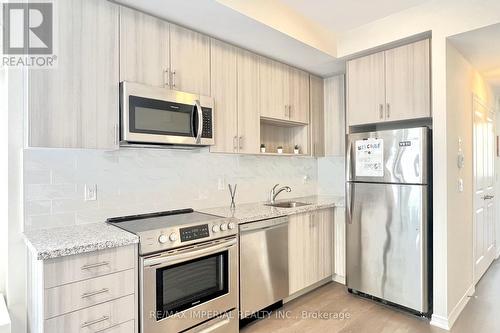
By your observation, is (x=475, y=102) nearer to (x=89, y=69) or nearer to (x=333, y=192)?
(x=333, y=192)

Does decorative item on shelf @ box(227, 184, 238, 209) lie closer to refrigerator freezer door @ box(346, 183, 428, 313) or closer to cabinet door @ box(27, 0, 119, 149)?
refrigerator freezer door @ box(346, 183, 428, 313)

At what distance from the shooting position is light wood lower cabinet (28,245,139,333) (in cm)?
151

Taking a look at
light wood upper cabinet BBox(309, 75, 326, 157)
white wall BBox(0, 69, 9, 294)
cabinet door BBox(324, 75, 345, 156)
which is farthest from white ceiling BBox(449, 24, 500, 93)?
white wall BBox(0, 69, 9, 294)

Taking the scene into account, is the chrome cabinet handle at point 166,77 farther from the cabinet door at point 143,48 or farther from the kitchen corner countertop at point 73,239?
the kitchen corner countertop at point 73,239

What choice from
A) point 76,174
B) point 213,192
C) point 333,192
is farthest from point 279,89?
point 76,174

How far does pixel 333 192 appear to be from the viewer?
158 inches

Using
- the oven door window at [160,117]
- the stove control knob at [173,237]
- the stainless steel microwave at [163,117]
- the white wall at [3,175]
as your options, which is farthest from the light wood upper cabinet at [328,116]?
the white wall at [3,175]

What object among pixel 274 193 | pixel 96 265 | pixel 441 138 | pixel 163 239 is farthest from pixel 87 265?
pixel 441 138

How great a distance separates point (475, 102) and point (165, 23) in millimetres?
3397

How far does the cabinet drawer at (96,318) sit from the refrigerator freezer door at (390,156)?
238 cm

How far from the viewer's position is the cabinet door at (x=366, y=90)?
9.89 ft

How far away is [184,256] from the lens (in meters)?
2.01

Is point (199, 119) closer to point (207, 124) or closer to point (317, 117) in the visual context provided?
point (207, 124)

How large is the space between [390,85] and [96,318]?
3.11m
